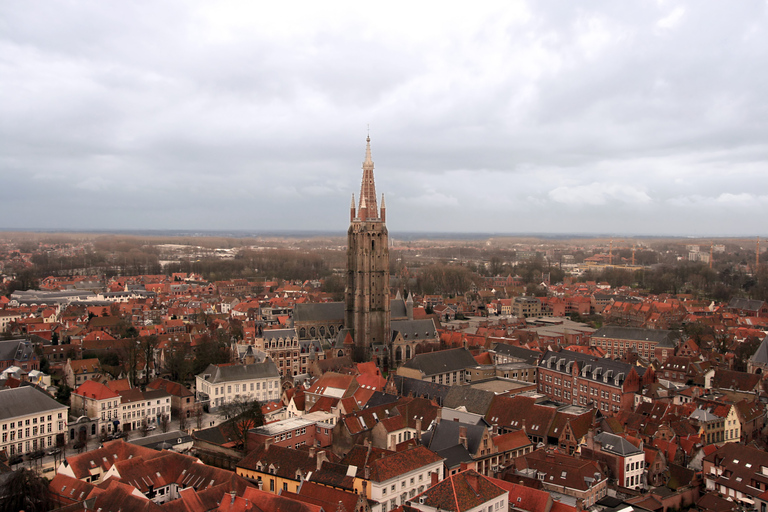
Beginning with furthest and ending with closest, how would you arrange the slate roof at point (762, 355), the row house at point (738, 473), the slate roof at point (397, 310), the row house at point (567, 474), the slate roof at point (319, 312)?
the slate roof at point (397, 310)
the slate roof at point (319, 312)
the slate roof at point (762, 355)
the row house at point (738, 473)
the row house at point (567, 474)

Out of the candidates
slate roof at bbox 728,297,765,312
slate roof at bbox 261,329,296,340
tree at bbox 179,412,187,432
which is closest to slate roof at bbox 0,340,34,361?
tree at bbox 179,412,187,432

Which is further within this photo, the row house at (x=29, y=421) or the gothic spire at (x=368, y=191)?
the gothic spire at (x=368, y=191)

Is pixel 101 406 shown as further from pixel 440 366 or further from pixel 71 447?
pixel 440 366

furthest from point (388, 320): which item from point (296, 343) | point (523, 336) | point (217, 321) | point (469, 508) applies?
point (469, 508)

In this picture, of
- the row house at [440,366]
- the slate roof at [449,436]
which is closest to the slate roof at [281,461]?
the slate roof at [449,436]

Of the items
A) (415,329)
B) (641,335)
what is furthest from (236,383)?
(641,335)

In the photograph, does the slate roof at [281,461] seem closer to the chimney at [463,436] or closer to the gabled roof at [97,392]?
the chimney at [463,436]

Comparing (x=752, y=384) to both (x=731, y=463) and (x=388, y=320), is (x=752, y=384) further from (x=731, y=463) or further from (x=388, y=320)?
(x=388, y=320)
